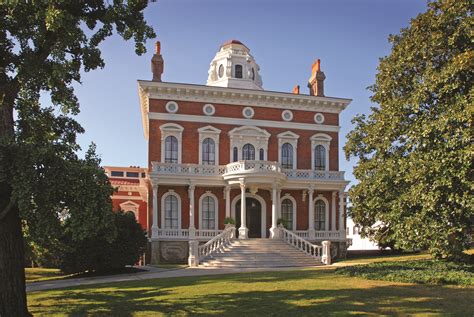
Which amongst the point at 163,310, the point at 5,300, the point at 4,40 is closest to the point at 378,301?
the point at 163,310

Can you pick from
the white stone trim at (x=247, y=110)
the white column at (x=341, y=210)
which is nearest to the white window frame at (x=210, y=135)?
the white stone trim at (x=247, y=110)

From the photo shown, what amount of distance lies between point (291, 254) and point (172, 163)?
9160 mm

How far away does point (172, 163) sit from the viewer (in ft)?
89.2

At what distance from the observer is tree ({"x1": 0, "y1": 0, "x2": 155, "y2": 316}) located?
28.1 ft

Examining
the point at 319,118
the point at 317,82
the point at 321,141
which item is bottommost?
the point at 321,141

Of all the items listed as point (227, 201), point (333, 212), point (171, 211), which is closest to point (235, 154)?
point (227, 201)

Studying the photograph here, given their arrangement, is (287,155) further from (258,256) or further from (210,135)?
(258,256)

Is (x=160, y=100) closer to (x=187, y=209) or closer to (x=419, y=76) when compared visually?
(x=187, y=209)

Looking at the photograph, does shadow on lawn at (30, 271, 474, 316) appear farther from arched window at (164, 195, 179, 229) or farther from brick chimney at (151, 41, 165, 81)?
brick chimney at (151, 41, 165, 81)

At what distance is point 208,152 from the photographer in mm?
28859

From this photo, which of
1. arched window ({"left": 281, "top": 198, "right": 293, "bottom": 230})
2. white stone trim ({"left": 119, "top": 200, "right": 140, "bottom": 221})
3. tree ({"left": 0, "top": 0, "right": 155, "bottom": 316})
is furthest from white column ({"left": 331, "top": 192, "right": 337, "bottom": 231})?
tree ({"left": 0, "top": 0, "right": 155, "bottom": 316})

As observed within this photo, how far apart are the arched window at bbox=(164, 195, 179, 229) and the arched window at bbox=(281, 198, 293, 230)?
7250 millimetres

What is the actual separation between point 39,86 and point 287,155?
2072 centimetres

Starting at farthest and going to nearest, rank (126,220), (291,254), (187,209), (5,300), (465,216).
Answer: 1. (187,209)
2. (291,254)
3. (126,220)
4. (465,216)
5. (5,300)
